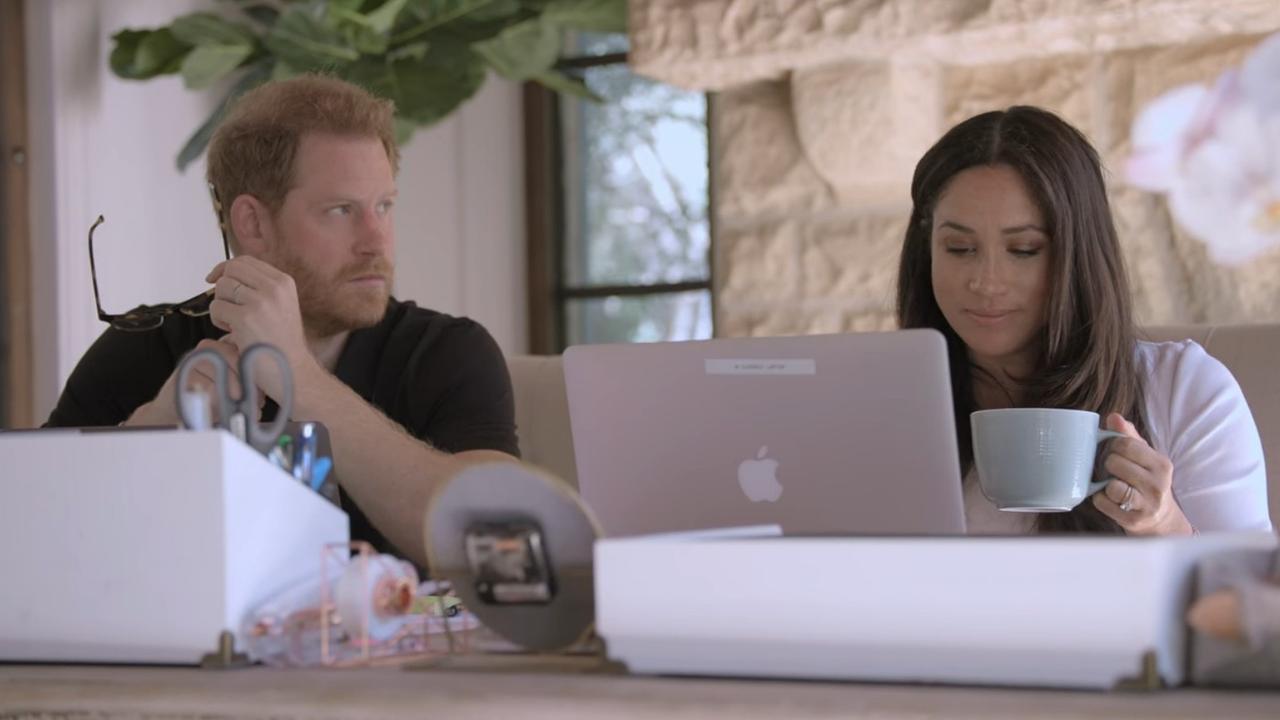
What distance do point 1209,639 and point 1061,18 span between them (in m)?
1.97

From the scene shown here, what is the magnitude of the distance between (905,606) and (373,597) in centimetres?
38

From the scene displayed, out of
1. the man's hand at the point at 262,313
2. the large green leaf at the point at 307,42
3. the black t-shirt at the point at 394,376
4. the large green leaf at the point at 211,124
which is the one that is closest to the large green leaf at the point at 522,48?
the large green leaf at the point at 307,42

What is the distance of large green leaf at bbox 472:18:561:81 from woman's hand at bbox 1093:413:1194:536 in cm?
224

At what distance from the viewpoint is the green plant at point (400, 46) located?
341cm

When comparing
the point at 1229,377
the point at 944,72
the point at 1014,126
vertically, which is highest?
the point at 944,72

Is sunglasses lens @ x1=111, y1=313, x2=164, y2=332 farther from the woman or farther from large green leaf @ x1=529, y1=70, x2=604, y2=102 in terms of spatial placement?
large green leaf @ x1=529, y1=70, x2=604, y2=102

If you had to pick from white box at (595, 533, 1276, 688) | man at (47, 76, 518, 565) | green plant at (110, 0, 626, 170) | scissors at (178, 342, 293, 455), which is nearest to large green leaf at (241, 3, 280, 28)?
green plant at (110, 0, 626, 170)

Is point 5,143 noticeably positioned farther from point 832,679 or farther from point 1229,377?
point 832,679

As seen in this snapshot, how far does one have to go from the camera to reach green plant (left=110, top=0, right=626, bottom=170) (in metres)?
3.41

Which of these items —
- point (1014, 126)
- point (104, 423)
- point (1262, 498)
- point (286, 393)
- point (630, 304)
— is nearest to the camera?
point (286, 393)

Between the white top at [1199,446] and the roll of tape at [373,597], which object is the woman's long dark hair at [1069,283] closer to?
the white top at [1199,446]

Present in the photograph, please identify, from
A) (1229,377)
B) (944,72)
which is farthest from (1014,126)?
(944,72)

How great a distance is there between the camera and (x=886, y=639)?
0.85m

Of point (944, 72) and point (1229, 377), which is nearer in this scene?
point (1229, 377)
